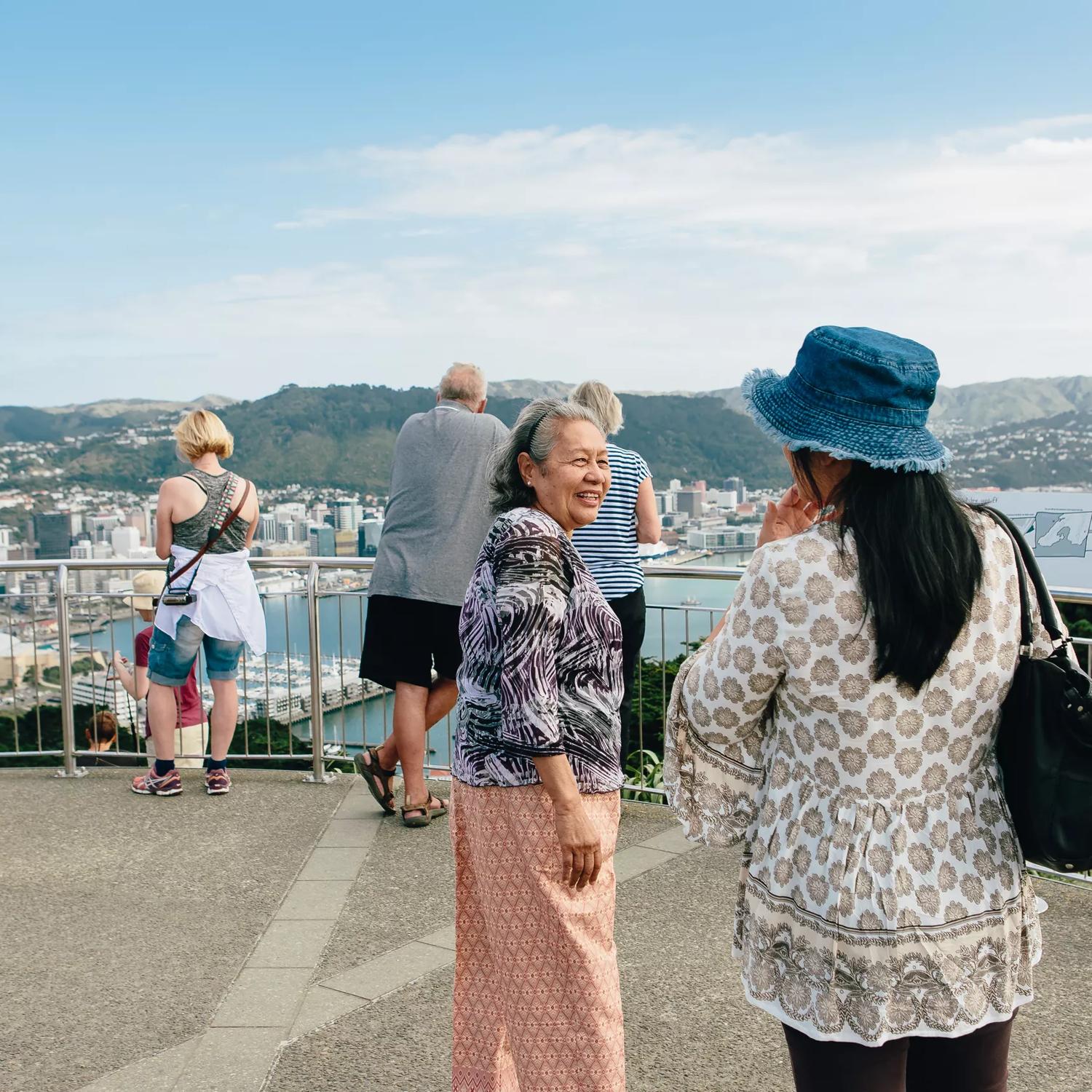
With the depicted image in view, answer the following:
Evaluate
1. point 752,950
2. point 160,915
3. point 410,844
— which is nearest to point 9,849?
point 160,915

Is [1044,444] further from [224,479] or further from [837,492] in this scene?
[837,492]

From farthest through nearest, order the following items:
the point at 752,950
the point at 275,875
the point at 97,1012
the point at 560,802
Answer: the point at 275,875, the point at 97,1012, the point at 560,802, the point at 752,950

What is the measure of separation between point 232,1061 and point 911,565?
2.74m

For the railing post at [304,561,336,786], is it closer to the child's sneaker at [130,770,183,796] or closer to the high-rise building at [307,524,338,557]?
the high-rise building at [307,524,338,557]

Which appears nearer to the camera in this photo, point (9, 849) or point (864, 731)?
point (864, 731)

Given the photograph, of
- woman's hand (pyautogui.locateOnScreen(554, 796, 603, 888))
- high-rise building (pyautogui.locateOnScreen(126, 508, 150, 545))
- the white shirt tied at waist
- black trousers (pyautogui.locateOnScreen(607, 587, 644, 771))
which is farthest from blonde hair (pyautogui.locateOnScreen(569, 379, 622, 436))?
high-rise building (pyautogui.locateOnScreen(126, 508, 150, 545))

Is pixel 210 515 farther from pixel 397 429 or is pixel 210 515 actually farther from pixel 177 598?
pixel 397 429

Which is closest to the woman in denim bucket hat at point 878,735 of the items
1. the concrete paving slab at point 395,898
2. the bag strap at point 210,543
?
the concrete paving slab at point 395,898

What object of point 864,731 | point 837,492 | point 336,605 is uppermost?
point 837,492

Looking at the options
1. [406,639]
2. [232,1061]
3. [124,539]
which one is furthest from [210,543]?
[232,1061]

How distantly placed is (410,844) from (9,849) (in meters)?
1.94

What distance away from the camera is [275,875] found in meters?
5.19

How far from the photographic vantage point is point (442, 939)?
14.4 feet

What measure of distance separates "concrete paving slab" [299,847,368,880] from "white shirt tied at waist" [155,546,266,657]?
1.31 metres
